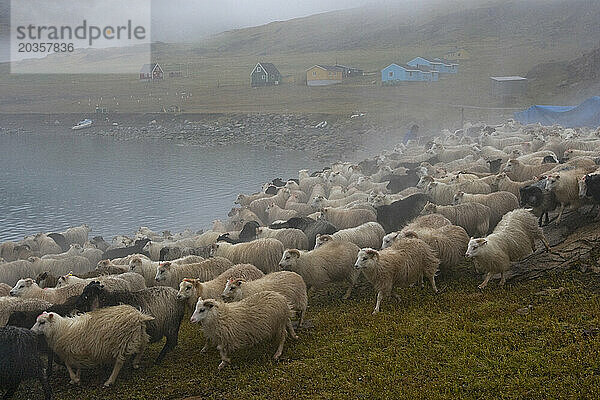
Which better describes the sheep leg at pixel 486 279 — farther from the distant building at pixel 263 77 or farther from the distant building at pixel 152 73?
the distant building at pixel 152 73

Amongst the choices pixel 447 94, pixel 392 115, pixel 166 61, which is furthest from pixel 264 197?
pixel 166 61

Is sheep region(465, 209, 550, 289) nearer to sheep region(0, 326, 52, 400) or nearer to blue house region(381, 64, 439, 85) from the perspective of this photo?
sheep region(0, 326, 52, 400)

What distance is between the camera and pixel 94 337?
739cm

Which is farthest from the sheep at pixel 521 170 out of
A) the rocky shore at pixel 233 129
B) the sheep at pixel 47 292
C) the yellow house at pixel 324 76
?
the yellow house at pixel 324 76

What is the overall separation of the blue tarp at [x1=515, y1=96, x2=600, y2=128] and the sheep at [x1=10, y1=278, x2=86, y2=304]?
98.0ft

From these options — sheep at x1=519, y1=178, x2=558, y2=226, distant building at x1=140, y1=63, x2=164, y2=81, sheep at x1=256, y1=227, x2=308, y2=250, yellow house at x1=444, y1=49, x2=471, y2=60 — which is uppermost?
yellow house at x1=444, y1=49, x2=471, y2=60

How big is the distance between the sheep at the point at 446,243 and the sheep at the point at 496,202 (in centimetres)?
211

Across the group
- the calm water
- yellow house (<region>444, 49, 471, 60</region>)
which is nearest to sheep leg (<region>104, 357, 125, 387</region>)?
the calm water

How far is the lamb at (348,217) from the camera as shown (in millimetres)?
13195

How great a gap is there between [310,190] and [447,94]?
59012mm

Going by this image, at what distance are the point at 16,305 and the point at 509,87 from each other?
66659mm

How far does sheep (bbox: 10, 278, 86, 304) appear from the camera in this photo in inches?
364

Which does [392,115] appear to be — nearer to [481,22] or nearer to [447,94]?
[447,94]

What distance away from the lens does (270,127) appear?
64625mm
